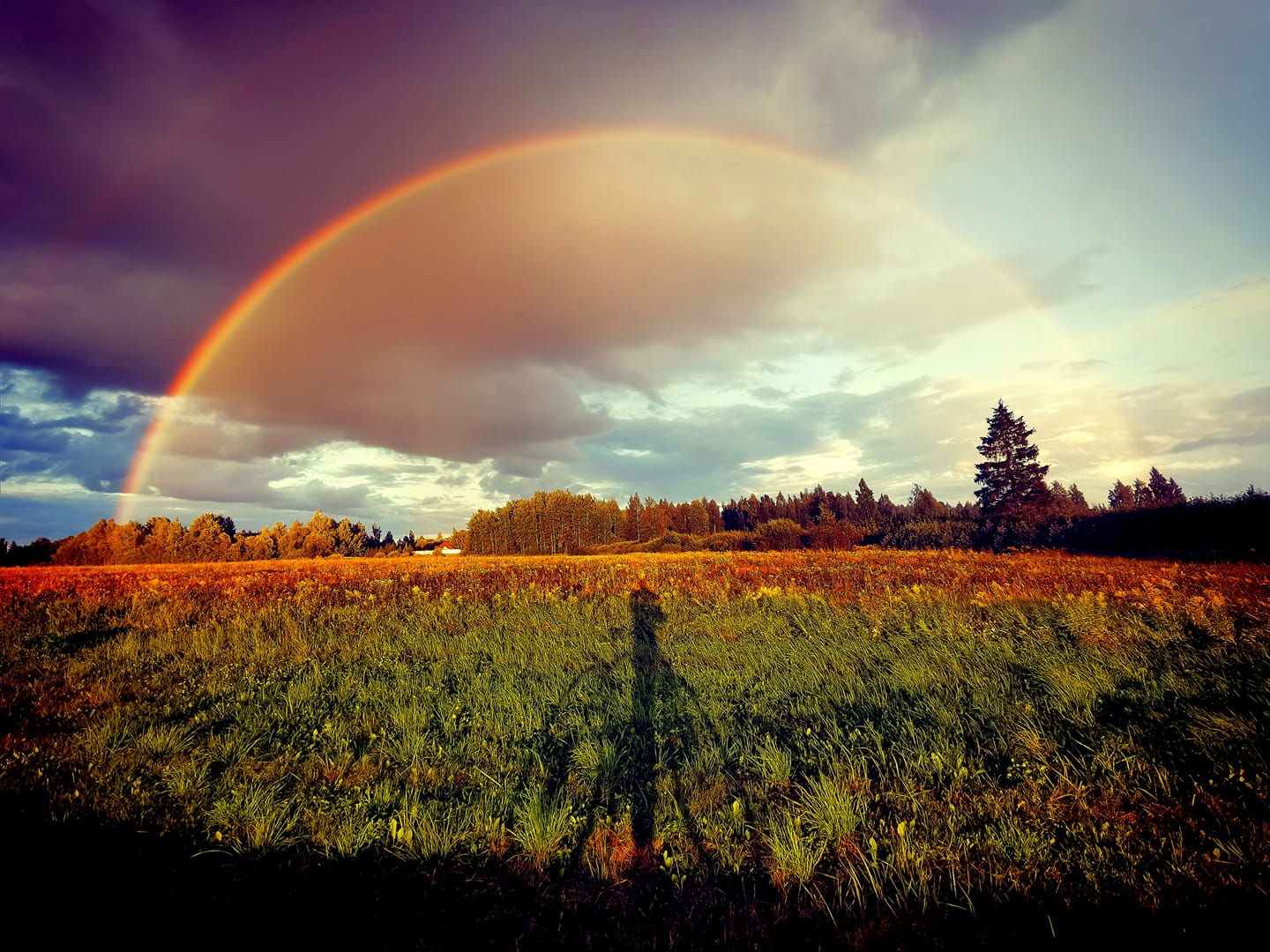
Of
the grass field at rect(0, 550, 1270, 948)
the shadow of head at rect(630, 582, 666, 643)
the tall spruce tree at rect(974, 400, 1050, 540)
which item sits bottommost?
the grass field at rect(0, 550, 1270, 948)

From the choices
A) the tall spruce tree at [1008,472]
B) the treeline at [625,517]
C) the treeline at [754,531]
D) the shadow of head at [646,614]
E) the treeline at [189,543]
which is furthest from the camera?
the treeline at [625,517]

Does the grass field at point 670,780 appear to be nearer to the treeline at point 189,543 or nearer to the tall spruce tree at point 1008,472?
the tall spruce tree at point 1008,472

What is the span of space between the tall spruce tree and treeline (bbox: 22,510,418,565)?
7891 cm

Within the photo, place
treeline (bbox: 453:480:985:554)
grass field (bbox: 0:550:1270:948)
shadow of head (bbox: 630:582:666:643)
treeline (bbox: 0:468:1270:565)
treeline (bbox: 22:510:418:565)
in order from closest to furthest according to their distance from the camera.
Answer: grass field (bbox: 0:550:1270:948) → shadow of head (bbox: 630:582:666:643) → treeline (bbox: 0:468:1270:565) → treeline (bbox: 22:510:418:565) → treeline (bbox: 453:480:985:554)

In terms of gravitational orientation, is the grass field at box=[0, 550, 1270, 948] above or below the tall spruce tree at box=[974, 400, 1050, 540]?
below

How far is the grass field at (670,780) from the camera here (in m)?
3.63

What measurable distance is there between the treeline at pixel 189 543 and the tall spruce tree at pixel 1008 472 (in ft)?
259

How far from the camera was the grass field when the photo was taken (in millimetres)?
3627

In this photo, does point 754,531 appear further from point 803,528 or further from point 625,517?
point 625,517

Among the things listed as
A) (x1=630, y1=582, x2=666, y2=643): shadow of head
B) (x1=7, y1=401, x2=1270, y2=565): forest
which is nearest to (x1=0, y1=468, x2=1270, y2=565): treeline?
(x1=7, y1=401, x2=1270, y2=565): forest

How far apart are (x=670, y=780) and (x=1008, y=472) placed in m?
67.1

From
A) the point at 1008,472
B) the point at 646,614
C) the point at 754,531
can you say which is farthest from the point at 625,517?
the point at 646,614

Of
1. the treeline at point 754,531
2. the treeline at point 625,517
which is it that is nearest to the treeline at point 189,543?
the treeline at point 754,531

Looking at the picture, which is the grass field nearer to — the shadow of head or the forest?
the shadow of head
